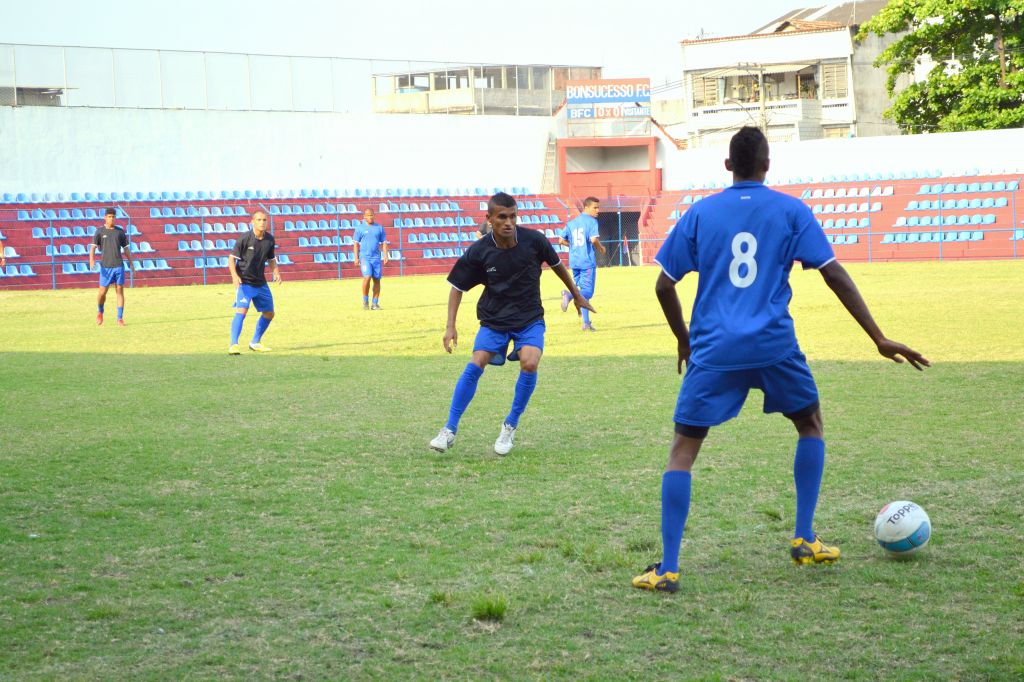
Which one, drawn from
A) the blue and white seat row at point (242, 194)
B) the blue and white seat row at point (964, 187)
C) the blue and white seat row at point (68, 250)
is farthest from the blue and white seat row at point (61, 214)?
the blue and white seat row at point (964, 187)

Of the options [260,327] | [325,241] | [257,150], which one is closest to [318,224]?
[325,241]

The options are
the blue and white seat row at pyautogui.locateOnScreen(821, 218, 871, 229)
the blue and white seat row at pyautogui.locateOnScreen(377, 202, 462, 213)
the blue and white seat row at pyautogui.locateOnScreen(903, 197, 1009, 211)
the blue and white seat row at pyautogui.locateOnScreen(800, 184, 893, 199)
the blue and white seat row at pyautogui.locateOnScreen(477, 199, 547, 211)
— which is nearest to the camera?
the blue and white seat row at pyautogui.locateOnScreen(903, 197, 1009, 211)

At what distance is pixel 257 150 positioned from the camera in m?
40.3

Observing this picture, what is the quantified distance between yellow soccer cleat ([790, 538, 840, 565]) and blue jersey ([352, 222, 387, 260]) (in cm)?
1804

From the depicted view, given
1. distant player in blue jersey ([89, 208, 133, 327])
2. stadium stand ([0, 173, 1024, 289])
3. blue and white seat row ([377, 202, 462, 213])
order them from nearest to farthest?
distant player in blue jersey ([89, 208, 133, 327]), stadium stand ([0, 173, 1024, 289]), blue and white seat row ([377, 202, 462, 213])

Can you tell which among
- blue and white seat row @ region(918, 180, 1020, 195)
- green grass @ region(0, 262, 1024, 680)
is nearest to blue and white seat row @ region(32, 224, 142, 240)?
green grass @ region(0, 262, 1024, 680)

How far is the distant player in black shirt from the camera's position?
27.1 feet

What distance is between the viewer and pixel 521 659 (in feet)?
13.7

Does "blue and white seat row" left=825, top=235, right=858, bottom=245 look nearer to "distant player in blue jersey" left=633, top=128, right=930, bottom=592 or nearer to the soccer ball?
the soccer ball

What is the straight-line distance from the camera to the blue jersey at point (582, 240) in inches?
A: 690

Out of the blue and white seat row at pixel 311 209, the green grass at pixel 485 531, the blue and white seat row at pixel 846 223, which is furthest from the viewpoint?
the blue and white seat row at pixel 311 209

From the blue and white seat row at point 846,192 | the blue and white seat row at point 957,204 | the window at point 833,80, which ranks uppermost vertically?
the window at point 833,80

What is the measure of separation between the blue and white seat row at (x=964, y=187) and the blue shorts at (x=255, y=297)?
26.7 metres

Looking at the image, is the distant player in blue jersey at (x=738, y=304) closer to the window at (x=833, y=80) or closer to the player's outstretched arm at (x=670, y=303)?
the player's outstretched arm at (x=670, y=303)
